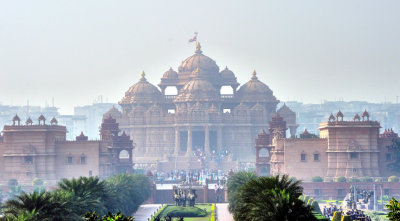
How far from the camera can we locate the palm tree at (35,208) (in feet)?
154

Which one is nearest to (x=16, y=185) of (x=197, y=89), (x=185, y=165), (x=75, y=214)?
(x=185, y=165)

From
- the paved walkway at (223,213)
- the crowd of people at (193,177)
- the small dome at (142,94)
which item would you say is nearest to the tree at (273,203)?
the paved walkway at (223,213)

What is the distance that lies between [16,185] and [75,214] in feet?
179

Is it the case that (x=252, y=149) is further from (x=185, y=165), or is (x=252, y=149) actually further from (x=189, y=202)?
(x=189, y=202)

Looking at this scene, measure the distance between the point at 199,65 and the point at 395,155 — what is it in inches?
1834

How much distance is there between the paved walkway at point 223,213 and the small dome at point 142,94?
5301cm

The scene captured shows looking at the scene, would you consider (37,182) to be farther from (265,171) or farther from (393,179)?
(393,179)

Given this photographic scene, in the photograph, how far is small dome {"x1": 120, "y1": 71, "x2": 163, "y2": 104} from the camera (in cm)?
14562

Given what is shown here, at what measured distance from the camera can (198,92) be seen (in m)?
141

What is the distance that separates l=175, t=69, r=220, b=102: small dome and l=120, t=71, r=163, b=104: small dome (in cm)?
430

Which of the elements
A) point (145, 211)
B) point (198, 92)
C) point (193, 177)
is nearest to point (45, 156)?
point (193, 177)

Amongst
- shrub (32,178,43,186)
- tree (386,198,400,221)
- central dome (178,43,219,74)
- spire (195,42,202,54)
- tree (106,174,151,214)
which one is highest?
spire (195,42,202,54)

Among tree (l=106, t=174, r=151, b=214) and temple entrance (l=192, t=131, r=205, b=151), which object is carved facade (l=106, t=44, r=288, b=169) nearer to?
temple entrance (l=192, t=131, r=205, b=151)

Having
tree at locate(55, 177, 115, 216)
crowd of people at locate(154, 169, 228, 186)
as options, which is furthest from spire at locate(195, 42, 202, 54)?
tree at locate(55, 177, 115, 216)
